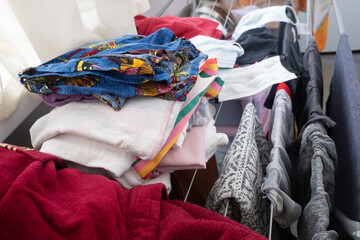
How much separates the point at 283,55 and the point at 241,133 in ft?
1.36

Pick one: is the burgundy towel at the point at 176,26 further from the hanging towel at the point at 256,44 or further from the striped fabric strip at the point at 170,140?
the striped fabric strip at the point at 170,140

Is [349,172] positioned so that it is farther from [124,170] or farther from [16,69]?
[16,69]

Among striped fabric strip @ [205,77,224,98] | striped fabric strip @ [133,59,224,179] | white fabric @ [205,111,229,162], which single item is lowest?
white fabric @ [205,111,229,162]

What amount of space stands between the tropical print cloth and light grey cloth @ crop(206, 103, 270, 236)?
153 millimetres

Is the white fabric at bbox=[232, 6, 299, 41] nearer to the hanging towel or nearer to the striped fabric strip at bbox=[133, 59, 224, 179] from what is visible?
the hanging towel

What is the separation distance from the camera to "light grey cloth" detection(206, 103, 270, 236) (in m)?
0.42

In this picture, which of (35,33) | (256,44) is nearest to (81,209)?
(35,33)

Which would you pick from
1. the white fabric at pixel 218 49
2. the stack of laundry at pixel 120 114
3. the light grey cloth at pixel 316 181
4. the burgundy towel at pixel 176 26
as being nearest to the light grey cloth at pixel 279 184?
the light grey cloth at pixel 316 181

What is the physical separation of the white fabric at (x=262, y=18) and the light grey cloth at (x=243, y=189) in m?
0.58

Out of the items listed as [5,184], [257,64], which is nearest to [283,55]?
[257,64]

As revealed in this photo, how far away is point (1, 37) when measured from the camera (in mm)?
473

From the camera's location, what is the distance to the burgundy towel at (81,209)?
268mm

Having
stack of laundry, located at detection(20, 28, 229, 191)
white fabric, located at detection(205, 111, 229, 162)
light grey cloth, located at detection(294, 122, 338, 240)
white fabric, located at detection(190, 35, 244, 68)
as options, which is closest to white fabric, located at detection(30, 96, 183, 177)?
stack of laundry, located at detection(20, 28, 229, 191)

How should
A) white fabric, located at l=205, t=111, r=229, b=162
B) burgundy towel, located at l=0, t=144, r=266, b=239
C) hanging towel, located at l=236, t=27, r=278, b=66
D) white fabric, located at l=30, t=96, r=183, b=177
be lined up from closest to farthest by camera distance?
burgundy towel, located at l=0, t=144, r=266, b=239
white fabric, located at l=30, t=96, r=183, b=177
white fabric, located at l=205, t=111, r=229, b=162
hanging towel, located at l=236, t=27, r=278, b=66
